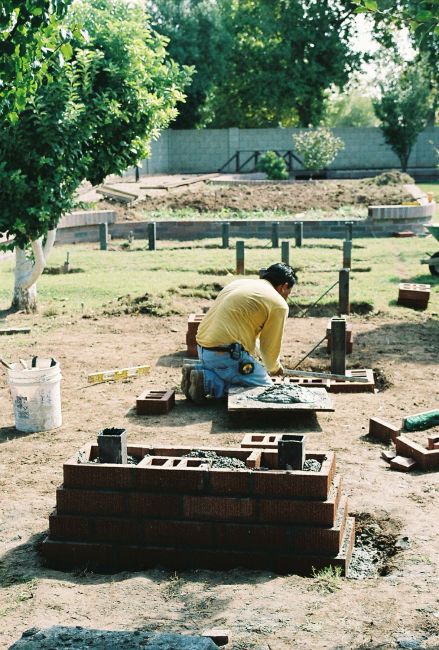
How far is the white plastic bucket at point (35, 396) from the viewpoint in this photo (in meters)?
7.09

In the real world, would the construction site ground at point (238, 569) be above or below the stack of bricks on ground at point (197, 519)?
below

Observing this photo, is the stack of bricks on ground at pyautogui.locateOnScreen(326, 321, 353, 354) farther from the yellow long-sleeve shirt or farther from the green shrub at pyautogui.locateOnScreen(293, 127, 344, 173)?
the green shrub at pyautogui.locateOnScreen(293, 127, 344, 173)

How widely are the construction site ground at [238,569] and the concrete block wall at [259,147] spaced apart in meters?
32.4

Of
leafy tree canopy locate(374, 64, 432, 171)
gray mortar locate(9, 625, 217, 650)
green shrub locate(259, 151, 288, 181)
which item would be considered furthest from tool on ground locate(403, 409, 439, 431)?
leafy tree canopy locate(374, 64, 432, 171)

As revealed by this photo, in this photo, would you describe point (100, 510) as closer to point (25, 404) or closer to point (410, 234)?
point (25, 404)

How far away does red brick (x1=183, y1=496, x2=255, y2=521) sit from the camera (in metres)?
4.67

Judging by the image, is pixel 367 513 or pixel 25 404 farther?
pixel 25 404

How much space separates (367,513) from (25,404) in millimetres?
3044

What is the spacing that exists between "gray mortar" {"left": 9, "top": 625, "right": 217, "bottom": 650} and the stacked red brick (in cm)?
605

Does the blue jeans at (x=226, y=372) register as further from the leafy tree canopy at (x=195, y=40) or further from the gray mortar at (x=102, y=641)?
the leafy tree canopy at (x=195, y=40)

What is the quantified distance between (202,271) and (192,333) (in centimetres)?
622

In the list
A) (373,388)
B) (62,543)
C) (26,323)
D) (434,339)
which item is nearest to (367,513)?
(62,543)

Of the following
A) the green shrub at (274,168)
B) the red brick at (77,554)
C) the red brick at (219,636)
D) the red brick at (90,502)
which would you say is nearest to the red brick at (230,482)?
the red brick at (90,502)

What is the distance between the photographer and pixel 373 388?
8234 mm
